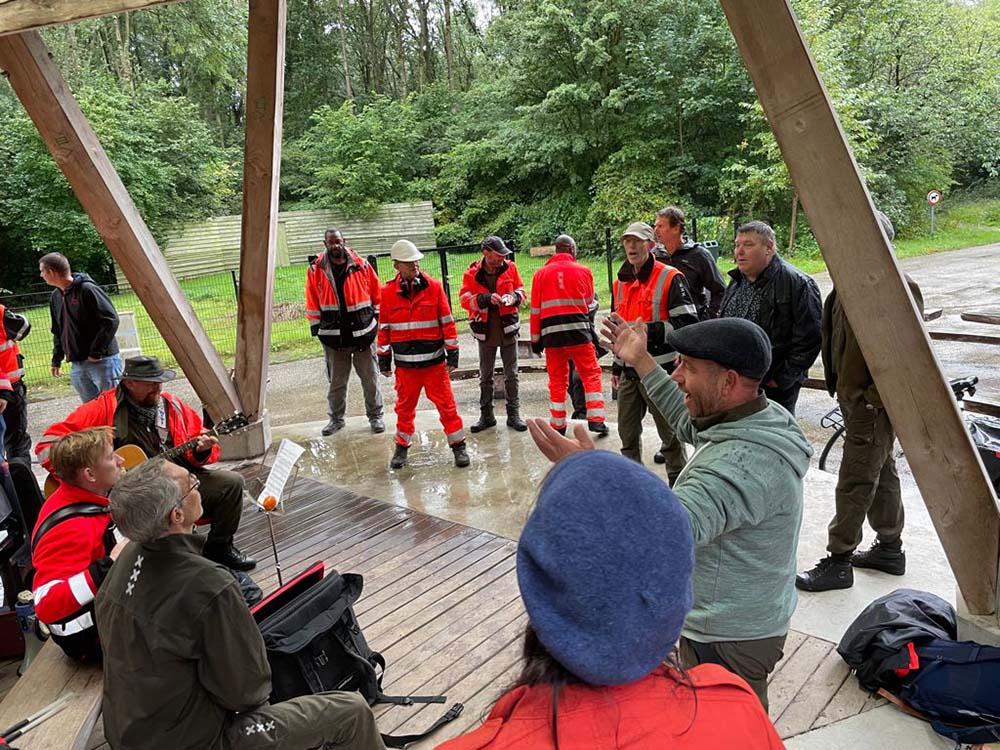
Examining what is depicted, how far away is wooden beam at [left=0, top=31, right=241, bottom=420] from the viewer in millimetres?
4633

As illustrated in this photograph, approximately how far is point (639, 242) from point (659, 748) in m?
4.25

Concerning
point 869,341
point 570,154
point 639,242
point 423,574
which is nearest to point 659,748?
point 869,341

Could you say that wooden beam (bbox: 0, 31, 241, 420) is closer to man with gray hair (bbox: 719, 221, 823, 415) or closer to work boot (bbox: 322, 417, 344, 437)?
work boot (bbox: 322, 417, 344, 437)

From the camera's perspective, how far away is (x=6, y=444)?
6.40m

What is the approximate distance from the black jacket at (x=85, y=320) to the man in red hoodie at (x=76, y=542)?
413 centimetres

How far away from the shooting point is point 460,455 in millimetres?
5812

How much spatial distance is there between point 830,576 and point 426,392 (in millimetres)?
3344

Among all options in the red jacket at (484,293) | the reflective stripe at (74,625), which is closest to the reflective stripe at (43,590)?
the reflective stripe at (74,625)

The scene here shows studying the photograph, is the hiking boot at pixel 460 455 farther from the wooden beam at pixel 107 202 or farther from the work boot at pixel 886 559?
the work boot at pixel 886 559

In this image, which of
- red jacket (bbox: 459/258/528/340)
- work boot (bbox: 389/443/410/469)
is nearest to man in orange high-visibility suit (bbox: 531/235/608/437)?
red jacket (bbox: 459/258/528/340)

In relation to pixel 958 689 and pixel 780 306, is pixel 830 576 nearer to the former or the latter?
pixel 958 689

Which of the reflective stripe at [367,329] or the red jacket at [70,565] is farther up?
the reflective stripe at [367,329]

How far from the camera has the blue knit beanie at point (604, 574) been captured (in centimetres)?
91

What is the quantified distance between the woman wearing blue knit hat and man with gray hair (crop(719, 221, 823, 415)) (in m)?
3.38
